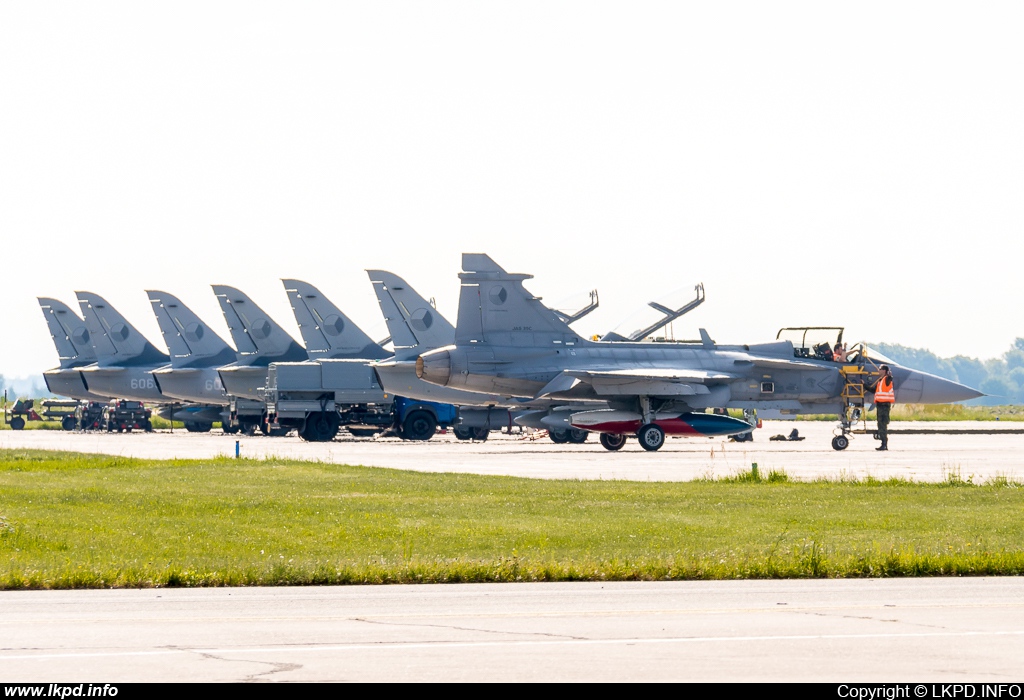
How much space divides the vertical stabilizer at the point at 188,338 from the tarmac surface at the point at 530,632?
4801 centimetres

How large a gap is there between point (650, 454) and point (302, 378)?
15098 mm

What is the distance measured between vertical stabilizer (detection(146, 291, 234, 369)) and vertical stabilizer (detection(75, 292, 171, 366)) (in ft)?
15.8

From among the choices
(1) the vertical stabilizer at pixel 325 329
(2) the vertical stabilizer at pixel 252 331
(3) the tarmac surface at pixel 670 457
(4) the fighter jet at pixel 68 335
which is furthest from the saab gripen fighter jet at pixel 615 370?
(4) the fighter jet at pixel 68 335

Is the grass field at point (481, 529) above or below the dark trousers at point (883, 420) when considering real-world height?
below

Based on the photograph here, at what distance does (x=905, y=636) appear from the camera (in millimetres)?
8648

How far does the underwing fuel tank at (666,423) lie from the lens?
37406 mm

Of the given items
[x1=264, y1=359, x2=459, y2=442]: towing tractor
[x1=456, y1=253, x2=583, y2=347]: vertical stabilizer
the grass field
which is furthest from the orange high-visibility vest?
[x1=264, y1=359, x2=459, y2=442]: towing tractor

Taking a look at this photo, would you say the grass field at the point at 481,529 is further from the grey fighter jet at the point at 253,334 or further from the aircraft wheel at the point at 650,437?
the grey fighter jet at the point at 253,334

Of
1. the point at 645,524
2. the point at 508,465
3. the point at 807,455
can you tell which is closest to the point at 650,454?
the point at 807,455

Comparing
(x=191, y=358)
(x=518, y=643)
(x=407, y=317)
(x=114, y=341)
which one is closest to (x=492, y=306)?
(x=407, y=317)

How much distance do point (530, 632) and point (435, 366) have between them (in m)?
28.2

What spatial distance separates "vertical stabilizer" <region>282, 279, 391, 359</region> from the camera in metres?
49.5

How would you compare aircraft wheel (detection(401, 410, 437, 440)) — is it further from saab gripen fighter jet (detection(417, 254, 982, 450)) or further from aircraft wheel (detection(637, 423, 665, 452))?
aircraft wheel (detection(637, 423, 665, 452))

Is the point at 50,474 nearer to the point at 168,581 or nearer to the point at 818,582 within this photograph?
the point at 168,581
